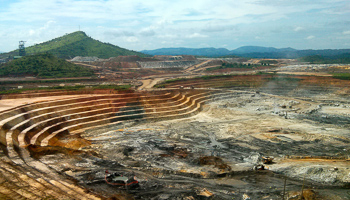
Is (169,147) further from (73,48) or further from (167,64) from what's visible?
(73,48)

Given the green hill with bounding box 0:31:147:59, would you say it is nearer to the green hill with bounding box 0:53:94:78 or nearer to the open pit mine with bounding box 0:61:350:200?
the green hill with bounding box 0:53:94:78

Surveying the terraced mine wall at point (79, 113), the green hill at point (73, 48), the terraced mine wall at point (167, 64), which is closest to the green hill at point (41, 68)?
the terraced mine wall at point (79, 113)

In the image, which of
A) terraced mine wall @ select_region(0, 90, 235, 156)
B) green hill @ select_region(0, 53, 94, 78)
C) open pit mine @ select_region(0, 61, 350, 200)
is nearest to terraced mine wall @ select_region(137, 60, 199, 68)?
green hill @ select_region(0, 53, 94, 78)

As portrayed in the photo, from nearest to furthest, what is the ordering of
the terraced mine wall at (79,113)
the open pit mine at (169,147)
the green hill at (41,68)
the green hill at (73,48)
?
the open pit mine at (169,147)
the terraced mine wall at (79,113)
the green hill at (41,68)
the green hill at (73,48)

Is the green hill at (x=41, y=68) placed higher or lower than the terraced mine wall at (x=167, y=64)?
lower

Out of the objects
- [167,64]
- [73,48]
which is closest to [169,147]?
[167,64]

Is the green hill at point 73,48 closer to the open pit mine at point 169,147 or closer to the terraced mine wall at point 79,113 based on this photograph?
the terraced mine wall at point 79,113

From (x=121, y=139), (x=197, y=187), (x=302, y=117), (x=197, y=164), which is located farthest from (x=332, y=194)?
(x=302, y=117)
